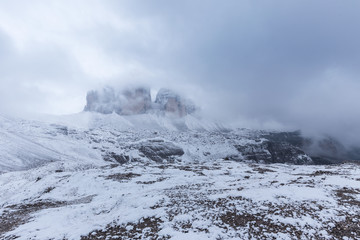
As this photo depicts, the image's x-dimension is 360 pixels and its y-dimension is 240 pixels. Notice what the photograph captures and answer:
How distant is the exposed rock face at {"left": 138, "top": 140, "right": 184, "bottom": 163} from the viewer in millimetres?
160250

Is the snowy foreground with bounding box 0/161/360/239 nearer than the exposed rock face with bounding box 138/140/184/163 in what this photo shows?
Yes

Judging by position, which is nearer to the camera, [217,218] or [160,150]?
[217,218]

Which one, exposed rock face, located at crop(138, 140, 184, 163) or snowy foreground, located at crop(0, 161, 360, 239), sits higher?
snowy foreground, located at crop(0, 161, 360, 239)

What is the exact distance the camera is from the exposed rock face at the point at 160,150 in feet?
526

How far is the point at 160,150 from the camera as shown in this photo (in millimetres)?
168250

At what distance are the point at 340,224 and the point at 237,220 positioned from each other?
21.5 ft

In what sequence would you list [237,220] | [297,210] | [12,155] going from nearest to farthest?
[237,220]
[297,210]
[12,155]

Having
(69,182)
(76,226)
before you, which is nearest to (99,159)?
(69,182)

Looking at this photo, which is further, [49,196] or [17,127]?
[17,127]

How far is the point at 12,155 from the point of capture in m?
101

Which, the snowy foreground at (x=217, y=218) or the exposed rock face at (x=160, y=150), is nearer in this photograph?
the snowy foreground at (x=217, y=218)

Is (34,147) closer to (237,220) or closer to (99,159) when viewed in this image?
(99,159)

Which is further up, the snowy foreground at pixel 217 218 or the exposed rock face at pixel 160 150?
the snowy foreground at pixel 217 218

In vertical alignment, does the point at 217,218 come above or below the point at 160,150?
above
